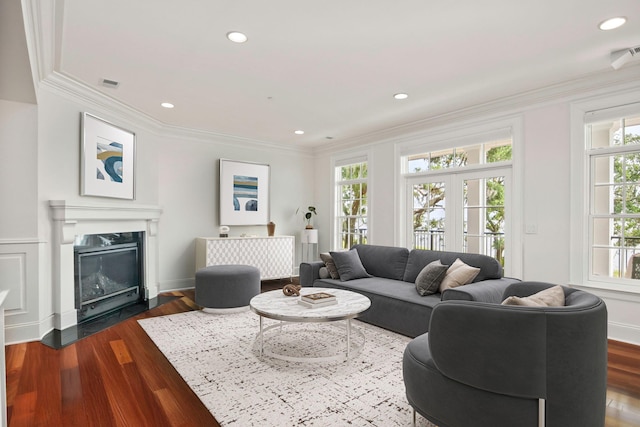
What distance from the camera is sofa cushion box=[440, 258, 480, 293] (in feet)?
10.9

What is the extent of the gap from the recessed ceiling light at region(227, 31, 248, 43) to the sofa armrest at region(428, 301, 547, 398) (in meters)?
2.46

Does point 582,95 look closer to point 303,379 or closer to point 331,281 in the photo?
point 331,281

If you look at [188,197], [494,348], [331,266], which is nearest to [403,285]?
[331,266]

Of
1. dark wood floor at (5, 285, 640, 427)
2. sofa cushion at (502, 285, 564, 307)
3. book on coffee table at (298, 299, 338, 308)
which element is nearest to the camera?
sofa cushion at (502, 285, 564, 307)

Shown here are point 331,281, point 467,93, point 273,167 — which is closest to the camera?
point 467,93

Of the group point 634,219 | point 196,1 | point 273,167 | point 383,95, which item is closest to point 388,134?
point 383,95

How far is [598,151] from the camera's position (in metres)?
3.54

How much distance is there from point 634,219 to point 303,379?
3551 millimetres

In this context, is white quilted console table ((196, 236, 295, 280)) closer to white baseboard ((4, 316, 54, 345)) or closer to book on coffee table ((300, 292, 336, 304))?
white baseboard ((4, 316, 54, 345))

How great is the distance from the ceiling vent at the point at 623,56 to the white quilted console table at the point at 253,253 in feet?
16.1

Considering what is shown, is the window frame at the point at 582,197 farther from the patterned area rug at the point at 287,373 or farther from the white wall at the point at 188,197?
the white wall at the point at 188,197

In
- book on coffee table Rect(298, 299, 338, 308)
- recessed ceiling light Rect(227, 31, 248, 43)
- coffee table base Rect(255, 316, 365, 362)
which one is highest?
recessed ceiling light Rect(227, 31, 248, 43)

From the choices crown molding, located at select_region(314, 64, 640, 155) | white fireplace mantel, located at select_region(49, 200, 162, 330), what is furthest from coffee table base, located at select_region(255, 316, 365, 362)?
crown molding, located at select_region(314, 64, 640, 155)

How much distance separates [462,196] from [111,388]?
14.3 ft
